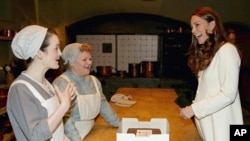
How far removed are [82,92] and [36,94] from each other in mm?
685

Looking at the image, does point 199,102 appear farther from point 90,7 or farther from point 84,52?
point 90,7

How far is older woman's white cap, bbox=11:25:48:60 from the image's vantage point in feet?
4.65

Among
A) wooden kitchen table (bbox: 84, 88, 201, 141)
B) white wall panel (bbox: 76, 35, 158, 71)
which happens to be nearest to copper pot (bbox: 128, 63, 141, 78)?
white wall panel (bbox: 76, 35, 158, 71)

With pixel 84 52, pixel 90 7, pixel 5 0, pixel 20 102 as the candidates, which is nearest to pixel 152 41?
pixel 90 7

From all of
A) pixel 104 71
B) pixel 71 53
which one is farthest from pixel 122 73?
pixel 71 53

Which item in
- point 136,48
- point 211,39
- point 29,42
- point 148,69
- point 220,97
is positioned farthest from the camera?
point 136,48

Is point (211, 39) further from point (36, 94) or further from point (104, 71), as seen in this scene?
point (104, 71)

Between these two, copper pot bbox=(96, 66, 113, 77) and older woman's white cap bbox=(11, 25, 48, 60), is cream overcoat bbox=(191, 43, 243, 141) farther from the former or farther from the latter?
copper pot bbox=(96, 66, 113, 77)

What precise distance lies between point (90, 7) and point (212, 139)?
14.4 ft

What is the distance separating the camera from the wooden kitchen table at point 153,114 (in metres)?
1.95

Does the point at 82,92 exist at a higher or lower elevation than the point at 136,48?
lower

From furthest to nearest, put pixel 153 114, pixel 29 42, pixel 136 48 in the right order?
pixel 136 48, pixel 153 114, pixel 29 42

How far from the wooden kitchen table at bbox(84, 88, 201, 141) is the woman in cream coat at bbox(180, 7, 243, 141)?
0.54ft

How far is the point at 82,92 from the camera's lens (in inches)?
82.6
